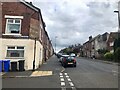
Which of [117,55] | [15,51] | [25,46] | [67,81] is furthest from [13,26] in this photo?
[117,55]

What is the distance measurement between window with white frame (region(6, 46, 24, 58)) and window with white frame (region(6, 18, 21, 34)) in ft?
5.03

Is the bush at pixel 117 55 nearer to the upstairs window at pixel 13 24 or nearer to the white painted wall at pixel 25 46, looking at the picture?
the white painted wall at pixel 25 46

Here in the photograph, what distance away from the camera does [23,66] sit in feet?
76.2

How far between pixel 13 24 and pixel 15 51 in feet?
8.71

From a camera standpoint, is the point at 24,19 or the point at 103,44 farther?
the point at 103,44

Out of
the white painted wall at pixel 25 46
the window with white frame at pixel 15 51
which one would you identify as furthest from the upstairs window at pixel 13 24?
the window with white frame at pixel 15 51

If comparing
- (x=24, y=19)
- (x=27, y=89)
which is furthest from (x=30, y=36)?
(x=27, y=89)

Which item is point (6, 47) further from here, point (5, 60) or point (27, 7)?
point (27, 7)

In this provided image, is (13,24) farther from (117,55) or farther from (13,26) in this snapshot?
(117,55)

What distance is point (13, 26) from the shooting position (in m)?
24.6

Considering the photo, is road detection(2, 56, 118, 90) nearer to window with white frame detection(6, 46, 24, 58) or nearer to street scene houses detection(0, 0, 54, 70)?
street scene houses detection(0, 0, 54, 70)

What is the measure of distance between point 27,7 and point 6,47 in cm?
453

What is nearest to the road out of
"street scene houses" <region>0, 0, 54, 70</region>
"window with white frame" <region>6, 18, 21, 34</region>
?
"street scene houses" <region>0, 0, 54, 70</region>

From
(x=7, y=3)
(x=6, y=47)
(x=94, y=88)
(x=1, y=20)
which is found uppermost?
(x=7, y=3)
